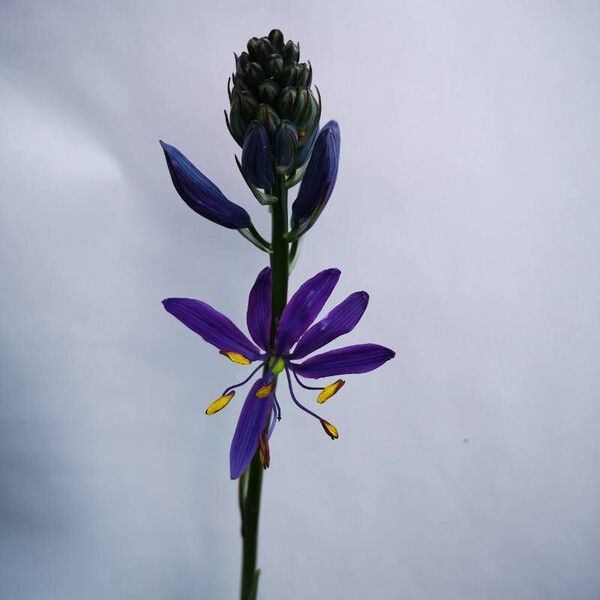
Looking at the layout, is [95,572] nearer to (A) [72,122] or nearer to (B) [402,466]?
(B) [402,466]

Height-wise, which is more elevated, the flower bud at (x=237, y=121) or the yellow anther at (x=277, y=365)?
the flower bud at (x=237, y=121)

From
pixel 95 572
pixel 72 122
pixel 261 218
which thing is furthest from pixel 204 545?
pixel 72 122

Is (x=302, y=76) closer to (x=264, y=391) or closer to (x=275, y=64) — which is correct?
(x=275, y=64)

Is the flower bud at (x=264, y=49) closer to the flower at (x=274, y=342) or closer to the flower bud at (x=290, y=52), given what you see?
the flower bud at (x=290, y=52)

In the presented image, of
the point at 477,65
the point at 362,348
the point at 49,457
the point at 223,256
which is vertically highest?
the point at 477,65

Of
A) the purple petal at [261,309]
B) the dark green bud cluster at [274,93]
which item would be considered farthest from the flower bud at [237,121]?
the purple petal at [261,309]

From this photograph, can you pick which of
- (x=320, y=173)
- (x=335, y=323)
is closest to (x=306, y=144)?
(x=320, y=173)
